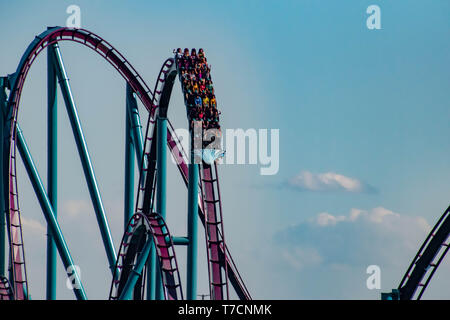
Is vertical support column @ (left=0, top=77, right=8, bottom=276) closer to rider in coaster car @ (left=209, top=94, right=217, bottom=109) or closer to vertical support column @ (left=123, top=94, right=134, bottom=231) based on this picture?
vertical support column @ (left=123, top=94, right=134, bottom=231)

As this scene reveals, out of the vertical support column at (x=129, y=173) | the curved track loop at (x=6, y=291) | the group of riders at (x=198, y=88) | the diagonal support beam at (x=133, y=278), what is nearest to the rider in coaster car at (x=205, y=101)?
the group of riders at (x=198, y=88)

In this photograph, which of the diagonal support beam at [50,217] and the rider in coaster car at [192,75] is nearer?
the rider in coaster car at [192,75]

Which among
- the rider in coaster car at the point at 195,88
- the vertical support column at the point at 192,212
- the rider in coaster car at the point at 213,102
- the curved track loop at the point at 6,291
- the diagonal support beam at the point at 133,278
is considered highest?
the rider in coaster car at the point at 195,88

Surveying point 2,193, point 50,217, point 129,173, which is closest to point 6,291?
point 50,217

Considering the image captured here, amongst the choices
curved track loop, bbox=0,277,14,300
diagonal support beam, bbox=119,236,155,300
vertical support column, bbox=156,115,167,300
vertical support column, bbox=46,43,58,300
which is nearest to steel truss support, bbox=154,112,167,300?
vertical support column, bbox=156,115,167,300

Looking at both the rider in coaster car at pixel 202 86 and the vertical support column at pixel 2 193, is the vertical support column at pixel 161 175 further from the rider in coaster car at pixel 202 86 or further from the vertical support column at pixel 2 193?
the vertical support column at pixel 2 193
